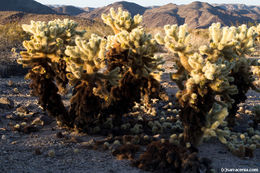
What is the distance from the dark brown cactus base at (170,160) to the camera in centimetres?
365

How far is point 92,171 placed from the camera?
3.79m

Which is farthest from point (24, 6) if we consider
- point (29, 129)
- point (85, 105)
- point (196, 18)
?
point (85, 105)

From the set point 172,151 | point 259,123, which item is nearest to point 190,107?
point 172,151

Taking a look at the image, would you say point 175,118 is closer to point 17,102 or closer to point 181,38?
point 181,38

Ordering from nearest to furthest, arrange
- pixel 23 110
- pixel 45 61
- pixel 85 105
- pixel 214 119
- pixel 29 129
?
pixel 214 119, pixel 85 105, pixel 45 61, pixel 29 129, pixel 23 110

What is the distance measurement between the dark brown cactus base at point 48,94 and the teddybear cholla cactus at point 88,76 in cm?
35

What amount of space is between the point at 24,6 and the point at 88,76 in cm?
6872

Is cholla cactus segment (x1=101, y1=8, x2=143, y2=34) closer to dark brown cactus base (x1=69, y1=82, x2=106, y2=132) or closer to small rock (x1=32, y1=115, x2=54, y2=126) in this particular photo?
dark brown cactus base (x1=69, y1=82, x2=106, y2=132)

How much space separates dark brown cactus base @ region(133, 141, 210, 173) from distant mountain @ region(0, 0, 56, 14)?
2478 inches

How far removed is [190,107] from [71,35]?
2.81 metres

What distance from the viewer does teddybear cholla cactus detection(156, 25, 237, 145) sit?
159 inches

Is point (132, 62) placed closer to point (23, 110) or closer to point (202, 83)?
point (202, 83)

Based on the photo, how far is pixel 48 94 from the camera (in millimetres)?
4836

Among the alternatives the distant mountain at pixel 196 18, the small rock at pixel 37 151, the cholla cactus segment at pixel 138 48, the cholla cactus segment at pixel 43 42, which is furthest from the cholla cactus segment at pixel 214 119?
the distant mountain at pixel 196 18
